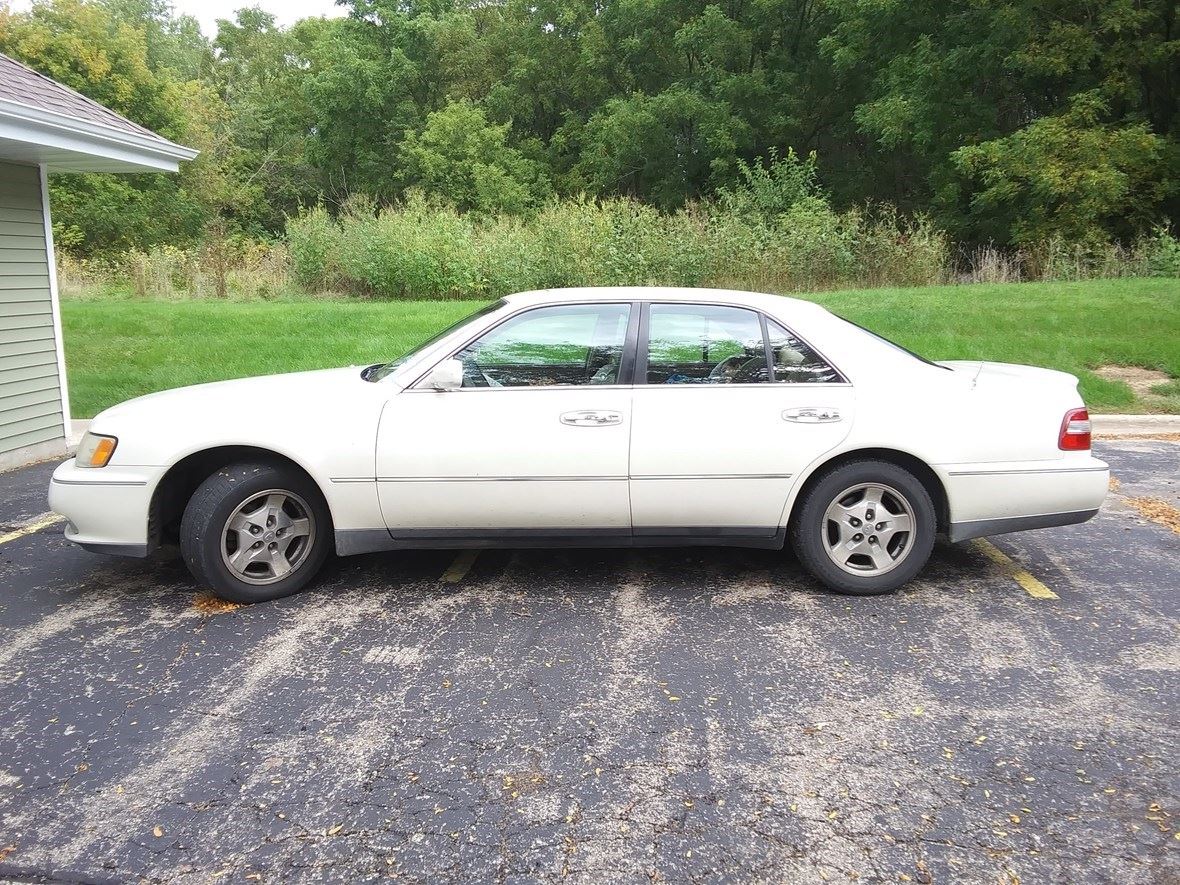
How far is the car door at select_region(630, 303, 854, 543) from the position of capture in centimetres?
442

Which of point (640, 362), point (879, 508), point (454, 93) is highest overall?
point (454, 93)

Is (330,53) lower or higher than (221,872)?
higher

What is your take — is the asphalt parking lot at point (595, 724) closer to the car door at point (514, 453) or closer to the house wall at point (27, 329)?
the car door at point (514, 453)

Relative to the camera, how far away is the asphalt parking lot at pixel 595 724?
2.66 meters

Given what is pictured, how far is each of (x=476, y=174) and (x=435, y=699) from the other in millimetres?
34704

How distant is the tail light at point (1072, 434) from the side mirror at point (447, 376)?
3002 mm

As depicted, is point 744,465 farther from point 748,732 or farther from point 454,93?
point 454,93

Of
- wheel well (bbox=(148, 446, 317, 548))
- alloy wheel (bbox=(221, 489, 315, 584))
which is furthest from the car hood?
alloy wheel (bbox=(221, 489, 315, 584))

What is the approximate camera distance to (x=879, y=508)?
452 cm

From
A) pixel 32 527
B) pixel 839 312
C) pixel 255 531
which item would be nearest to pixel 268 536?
pixel 255 531

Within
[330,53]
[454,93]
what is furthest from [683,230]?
[330,53]

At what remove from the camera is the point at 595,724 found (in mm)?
3361

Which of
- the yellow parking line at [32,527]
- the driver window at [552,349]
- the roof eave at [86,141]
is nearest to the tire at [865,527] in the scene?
the driver window at [552,349]

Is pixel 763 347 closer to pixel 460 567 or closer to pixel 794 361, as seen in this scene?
pixel 794 361
